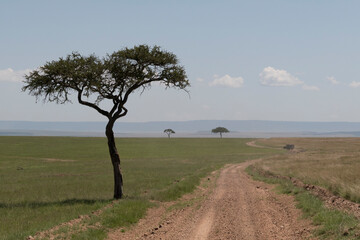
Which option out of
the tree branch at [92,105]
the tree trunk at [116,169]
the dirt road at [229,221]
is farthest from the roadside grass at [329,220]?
the tree branch at [92,105]

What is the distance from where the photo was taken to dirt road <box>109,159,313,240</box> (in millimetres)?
15047

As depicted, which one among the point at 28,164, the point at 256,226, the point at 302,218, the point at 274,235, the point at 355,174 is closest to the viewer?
the point at 274,235

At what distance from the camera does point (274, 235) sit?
583 inches

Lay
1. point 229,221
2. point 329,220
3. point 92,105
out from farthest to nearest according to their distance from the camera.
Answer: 1. point 92,105
2. point 229,221
3. point 329,220

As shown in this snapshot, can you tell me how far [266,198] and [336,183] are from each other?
507 centimetres

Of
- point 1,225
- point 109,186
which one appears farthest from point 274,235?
point 109,186

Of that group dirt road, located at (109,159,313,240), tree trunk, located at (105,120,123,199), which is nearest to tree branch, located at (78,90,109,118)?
tree trunk, located at (105,120,123,199)

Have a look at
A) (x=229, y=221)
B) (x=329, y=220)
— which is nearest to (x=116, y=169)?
(x=229, y=221)

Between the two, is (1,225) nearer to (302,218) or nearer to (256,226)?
(256,226)

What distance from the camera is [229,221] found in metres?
17.3

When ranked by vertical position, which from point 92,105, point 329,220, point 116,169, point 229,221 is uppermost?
point 92,105

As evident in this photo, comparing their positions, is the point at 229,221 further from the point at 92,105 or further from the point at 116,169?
the point at 92,105

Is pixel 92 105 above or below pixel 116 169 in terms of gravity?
above

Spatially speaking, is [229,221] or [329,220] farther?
[229,221]
